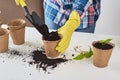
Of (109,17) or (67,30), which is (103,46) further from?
(109,17)

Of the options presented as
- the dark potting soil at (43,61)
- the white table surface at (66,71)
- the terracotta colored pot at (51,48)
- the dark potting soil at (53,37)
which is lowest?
the white table surface at (66,71)

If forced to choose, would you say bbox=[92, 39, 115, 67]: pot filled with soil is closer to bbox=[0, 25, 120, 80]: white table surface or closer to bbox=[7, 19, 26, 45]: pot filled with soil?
bbox=[0, 25, 120, 80]: white table surface

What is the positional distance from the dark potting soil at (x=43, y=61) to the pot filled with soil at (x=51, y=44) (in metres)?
0.02

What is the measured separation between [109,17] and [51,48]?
4.13ft

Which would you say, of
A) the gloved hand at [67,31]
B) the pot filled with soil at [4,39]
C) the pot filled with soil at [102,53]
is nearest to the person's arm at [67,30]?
the gloved hand at [67,31]

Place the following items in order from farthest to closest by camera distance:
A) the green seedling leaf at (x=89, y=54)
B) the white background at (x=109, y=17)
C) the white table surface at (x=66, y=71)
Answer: the white background at (x=109, y=17), the green seedling leaf at (x=89, y=54), the white table surface at (x=66, y=71)

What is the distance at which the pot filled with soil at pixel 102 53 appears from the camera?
88 cm

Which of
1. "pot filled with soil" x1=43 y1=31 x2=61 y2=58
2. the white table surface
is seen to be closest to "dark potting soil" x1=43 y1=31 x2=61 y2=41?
"pot filled with soil" x1=43 y1=31 x2=61 y2=58

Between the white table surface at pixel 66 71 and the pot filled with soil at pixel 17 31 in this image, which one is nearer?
the white table surface at pixel 66 71

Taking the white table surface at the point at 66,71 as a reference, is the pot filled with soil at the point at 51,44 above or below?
above

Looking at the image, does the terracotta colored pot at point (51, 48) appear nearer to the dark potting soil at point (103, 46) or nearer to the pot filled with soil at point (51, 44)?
the pot filled with soil at point (51, 44)

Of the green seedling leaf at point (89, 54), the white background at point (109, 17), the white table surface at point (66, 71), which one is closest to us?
the white table surface at point (66, 71)

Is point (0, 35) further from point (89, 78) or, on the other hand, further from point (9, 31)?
point (89, 78)

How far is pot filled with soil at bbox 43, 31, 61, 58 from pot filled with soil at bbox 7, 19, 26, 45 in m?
0.15
